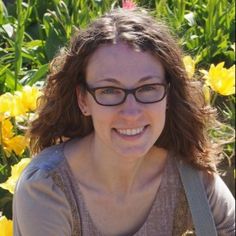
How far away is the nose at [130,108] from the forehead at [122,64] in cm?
4

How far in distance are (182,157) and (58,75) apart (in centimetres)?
43

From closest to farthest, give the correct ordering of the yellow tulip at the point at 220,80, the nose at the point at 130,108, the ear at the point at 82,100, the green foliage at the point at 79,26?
the nose at the point at 130,108 < the ear at the point at 82,100 < the yellow tulip at the point at 220,80 < the green foliage at the point at 79,26

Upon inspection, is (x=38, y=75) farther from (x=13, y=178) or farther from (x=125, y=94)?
(x=125, y=94)

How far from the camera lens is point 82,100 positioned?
1904 millimetres

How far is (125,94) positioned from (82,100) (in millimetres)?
173

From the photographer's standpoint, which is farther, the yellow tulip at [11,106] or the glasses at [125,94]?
the yellow tulip at [11,106]

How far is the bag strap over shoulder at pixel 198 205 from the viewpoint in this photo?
1993mm

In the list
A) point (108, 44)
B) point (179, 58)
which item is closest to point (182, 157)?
point (179, 58)

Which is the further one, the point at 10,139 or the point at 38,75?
the point at 38,75

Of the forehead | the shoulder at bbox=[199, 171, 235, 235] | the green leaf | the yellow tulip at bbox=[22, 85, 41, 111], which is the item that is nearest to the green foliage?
the green leaf

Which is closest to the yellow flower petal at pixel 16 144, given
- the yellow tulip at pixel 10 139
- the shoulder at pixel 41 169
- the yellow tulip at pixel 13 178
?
the yellow tulip at pixel 10 139

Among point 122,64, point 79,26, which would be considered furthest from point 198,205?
point 79,26

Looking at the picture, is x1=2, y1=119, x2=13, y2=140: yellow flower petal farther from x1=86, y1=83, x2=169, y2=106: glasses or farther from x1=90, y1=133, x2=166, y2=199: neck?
x1=86, y1=83, x2=169, y2=106: glasses

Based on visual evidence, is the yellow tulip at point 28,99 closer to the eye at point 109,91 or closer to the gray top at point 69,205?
the gray top at point 69,205
